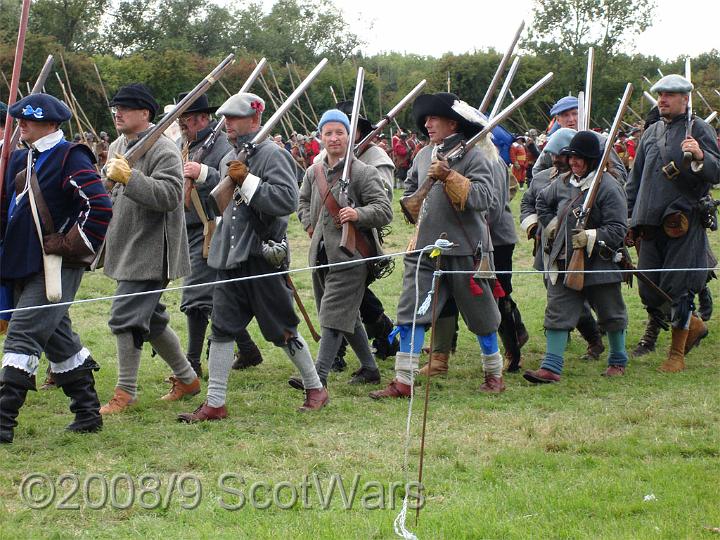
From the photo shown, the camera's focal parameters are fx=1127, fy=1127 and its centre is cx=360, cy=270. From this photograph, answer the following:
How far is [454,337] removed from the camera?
8.70 m

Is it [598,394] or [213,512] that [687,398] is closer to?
[598,394]

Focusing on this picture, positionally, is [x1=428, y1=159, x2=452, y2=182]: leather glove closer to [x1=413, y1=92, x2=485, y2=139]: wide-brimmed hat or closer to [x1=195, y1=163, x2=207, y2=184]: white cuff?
[x1=413, y1=92, x2=485, y2=139]: wide-brimmed hat

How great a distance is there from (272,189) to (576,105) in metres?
4.03

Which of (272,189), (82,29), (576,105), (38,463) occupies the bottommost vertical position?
(38,463)

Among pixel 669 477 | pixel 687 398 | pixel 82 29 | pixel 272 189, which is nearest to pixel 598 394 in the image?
pixel 687 398

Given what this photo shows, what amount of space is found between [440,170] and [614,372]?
7.03ft

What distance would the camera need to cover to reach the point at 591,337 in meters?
8.83

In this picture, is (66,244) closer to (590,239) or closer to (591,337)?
(590,239)

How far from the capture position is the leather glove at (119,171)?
629 centimetres

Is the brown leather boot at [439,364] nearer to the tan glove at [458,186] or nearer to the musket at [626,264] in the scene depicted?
the musket at [626,264]

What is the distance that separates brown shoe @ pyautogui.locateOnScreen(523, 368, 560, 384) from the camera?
7719 millimetres

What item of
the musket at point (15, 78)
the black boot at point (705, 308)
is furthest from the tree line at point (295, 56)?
the musket at point (15, 78)

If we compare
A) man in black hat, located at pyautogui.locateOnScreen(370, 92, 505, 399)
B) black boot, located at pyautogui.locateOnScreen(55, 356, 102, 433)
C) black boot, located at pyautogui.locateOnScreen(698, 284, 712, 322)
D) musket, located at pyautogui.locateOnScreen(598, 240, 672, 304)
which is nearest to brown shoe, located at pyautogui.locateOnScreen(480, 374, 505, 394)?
man in black hat, located at pyautogui.locateOnScreen(370, 92, 505, 399)

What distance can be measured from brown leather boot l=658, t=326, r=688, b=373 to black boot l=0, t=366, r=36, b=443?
14.6 ft
